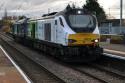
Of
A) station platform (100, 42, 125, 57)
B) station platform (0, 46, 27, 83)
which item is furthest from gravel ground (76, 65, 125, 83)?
station platform (100, 42, 125, 57)

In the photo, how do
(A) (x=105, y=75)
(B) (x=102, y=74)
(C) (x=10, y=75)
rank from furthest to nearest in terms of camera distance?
(B) (x=102, y=74) → (A) (x=105, y=75) → (C) (x=10, y=75)

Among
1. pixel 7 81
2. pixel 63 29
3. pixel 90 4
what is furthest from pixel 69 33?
pixel 90 4

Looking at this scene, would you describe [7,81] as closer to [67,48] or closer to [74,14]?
[67,48]

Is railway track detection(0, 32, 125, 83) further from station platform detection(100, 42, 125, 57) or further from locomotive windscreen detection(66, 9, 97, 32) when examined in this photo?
station platform detection(100, 42, 125, 57)

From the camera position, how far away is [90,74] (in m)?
18.4

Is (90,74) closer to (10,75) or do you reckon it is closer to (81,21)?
(10,75)

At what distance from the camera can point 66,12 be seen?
22641mm

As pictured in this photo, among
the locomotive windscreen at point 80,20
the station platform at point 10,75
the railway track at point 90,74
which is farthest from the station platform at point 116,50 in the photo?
the station platform at point 10,75

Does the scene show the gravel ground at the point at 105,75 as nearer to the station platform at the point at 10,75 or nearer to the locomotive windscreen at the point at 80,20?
the locomotive windscreen at the point at 80,20

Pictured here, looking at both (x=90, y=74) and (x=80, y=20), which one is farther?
(x=80, y=20)

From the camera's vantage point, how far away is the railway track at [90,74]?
16.5 m

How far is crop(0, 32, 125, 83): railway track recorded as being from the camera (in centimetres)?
1654

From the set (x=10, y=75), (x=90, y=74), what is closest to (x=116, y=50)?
(x=90, y=74)

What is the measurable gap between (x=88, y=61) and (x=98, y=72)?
9.62ft
